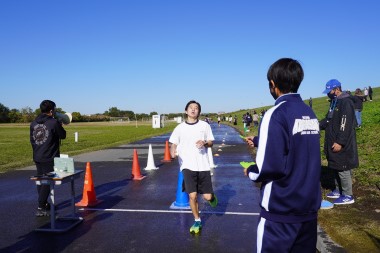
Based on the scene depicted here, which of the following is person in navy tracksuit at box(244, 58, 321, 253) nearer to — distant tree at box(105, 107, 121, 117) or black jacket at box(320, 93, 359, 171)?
black jacket at box(320, 93, 359, 171)

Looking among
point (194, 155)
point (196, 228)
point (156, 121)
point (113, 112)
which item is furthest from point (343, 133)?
point (113, 112)

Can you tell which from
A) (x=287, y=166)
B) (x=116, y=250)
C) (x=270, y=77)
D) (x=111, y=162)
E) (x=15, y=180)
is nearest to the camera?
(x=287, y=166)

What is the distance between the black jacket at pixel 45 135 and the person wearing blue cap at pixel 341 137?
15.7 ft

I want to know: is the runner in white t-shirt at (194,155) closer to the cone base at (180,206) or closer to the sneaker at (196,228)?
the sneaker at (196,228)

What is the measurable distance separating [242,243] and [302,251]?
260 cm

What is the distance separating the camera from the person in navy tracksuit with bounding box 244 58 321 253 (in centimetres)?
244

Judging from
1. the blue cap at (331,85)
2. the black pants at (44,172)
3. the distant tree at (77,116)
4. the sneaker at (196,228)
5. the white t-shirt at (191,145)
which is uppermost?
the distant tree at (77,116)

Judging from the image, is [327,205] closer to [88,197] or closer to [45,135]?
[88,197]

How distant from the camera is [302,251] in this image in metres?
2.58

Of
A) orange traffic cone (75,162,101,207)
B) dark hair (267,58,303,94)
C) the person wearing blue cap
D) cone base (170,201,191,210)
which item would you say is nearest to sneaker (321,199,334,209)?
the person wearing blue cap

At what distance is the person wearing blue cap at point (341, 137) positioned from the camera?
6125 millimetres

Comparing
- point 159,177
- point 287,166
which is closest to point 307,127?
point 287,166

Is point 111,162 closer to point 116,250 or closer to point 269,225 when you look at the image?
point 116,250

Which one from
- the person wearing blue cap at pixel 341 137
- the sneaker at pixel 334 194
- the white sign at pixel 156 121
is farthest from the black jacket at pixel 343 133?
the white sign at pixel 156 121
